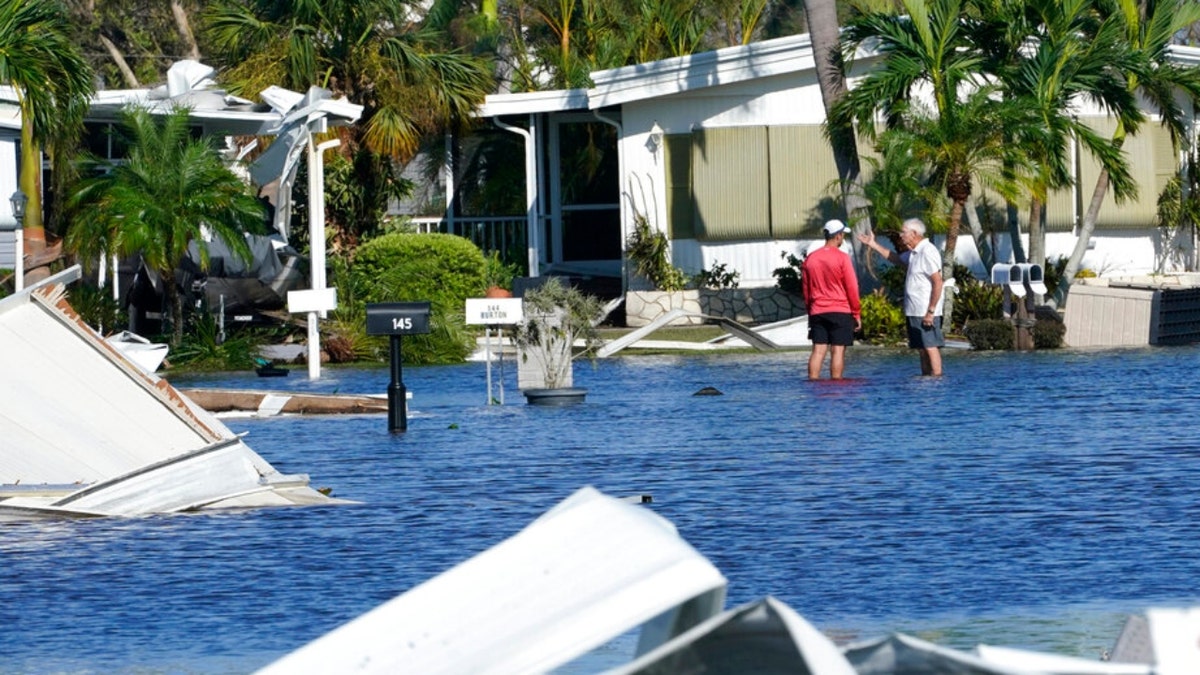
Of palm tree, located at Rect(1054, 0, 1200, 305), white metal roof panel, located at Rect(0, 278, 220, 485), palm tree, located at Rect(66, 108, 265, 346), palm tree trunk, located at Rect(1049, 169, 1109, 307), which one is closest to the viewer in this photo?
white metal roof panel, located at Rect(0, 278, 220, 485)

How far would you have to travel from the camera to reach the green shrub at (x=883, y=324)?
26109 millimetres

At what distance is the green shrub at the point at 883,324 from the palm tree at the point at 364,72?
7.71 meters

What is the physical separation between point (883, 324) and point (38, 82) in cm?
1047

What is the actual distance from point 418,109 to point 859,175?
668 centimetres

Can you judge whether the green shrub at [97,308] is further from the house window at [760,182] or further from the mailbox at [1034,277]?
the mailbox at [1034,277]

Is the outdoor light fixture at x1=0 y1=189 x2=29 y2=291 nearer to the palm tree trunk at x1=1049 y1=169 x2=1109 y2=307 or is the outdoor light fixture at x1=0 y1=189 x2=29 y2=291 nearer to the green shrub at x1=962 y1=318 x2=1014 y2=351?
the green shrub at x1=962 y1=318 x2=1014 y2=351

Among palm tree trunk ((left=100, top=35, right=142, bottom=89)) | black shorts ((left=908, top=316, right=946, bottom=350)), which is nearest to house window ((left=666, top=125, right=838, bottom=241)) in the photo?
black shorts ((left=908, top=316, right=946, bottom=350))

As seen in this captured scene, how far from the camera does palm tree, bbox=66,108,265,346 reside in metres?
23.2

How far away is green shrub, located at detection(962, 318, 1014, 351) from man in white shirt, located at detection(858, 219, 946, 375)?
13.9 ft

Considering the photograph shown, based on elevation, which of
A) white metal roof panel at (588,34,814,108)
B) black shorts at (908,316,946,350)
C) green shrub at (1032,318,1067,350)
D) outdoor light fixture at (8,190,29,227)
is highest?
white metal roof panel at (588,34,814,108)

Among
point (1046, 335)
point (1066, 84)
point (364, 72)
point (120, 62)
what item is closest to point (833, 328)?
point (1046, 335)

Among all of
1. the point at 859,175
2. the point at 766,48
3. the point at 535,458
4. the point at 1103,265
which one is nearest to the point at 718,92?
the point at 766,48

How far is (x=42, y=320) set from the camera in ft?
37.9

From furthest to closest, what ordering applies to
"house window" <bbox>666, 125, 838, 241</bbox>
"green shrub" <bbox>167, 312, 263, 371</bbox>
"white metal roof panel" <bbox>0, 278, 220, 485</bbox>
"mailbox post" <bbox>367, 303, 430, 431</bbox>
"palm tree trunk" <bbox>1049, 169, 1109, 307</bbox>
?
1. "house window" <bbox>666, 125, 838, 241</bbox>
2. "palm tree trunk" <bbox>1049, 169, 1109, 307</bbox>
3. "green shrub" <bbox>167, 312, 263, 371</bbox>
4. "mailbox post" <bbox>367, 303, 430, 431</bbox>
5. "white metal roof panel" <bbox>0, 278, 220, 485</bbox>
